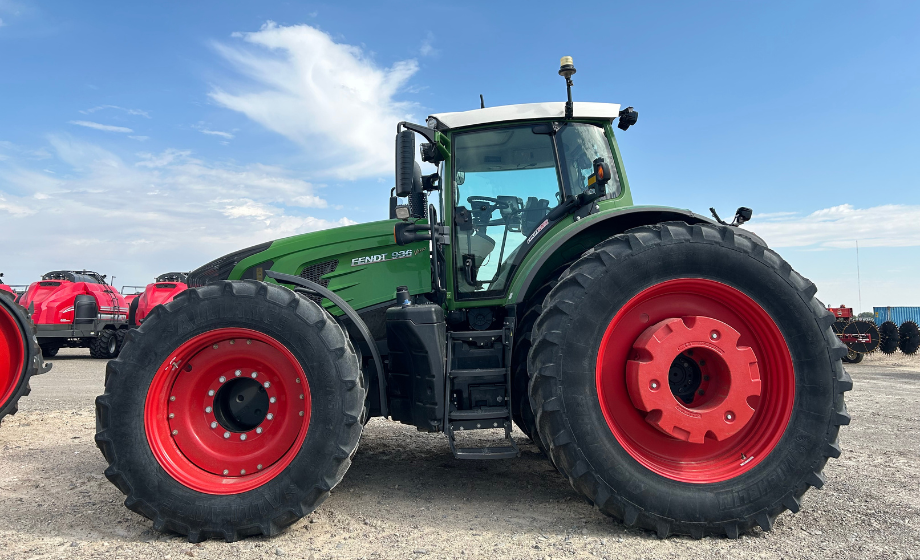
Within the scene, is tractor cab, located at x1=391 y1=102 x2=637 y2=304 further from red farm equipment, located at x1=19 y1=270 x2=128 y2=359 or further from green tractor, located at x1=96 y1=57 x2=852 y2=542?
red farm equipment, located at x1=19 y1=270 x2=128 y2=359

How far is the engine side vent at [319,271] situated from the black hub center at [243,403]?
953mm

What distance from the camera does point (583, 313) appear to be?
9.84 ft

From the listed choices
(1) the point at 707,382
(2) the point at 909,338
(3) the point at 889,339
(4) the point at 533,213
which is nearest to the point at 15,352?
→ (4) the point at 533,213

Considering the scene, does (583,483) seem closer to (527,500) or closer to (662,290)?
(527,500)

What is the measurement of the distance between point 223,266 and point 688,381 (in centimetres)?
325

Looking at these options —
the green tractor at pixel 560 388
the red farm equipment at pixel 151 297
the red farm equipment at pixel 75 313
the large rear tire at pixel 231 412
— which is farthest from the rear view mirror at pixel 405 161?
the red farm equipment at pixel 75 313

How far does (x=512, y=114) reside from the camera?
3965 mm

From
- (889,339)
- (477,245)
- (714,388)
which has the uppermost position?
(477,245)

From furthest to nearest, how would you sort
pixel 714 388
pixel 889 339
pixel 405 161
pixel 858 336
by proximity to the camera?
pixel 889 339
pixel 858 336
pixel 405 161
pixel 714 388

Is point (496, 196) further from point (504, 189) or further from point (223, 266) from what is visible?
point (223, 266)

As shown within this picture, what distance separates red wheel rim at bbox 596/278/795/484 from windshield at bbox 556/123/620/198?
3.65ft

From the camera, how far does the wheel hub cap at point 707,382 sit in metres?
2.95

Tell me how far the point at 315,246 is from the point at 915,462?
4.84 metres

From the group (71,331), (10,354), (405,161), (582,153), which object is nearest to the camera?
(405,161)
